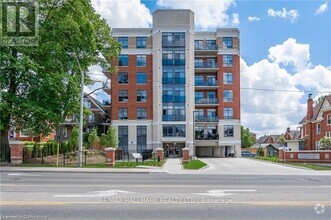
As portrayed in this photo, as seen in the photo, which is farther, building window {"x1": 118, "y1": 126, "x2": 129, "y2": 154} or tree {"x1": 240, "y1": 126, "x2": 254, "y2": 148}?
tree {"x1": 240, "y1": 126, "x2": 254, "y2": 148}

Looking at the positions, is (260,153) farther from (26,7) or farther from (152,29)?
(26,7)

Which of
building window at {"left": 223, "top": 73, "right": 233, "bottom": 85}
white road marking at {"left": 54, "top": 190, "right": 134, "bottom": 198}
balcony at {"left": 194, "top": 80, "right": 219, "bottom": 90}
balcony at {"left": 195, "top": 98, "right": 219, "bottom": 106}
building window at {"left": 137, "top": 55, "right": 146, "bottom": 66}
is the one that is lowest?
white road marking at {"left": 54, "top": 190, "right": 134, "bottom": 198}

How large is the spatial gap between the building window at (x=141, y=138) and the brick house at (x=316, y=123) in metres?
25.7

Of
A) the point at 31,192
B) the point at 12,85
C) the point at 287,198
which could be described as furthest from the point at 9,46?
the point at 287,198

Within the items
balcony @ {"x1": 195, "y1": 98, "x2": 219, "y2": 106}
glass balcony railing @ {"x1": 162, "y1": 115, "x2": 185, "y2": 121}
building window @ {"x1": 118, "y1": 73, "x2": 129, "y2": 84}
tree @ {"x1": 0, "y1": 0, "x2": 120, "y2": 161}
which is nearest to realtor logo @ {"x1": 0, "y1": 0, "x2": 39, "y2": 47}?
tree @ {"x1": 0, "y1": 0, "x2": 120, "y2": 161}

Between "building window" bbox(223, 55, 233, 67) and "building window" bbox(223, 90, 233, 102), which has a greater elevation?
"building window" bbox(223, 55, 233, 67)

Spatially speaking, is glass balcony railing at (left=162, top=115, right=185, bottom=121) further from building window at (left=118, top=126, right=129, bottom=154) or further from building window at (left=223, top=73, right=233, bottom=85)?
building window at (left=223, top=73, right=233, bottom=85)

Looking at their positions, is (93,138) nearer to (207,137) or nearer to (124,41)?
(124,41)

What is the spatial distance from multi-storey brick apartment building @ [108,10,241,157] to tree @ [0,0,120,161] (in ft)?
90.7

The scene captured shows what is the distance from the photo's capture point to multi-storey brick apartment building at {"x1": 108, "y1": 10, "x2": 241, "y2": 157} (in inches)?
2199

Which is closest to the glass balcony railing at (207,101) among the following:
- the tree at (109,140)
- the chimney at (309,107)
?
the chimney at (309,107)

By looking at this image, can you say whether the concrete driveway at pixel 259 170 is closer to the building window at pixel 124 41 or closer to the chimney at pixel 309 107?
the chimney at pixel 309 107

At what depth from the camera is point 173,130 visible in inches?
2175

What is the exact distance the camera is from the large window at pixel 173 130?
55062mm
